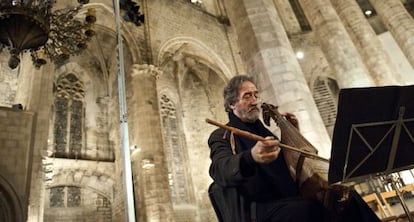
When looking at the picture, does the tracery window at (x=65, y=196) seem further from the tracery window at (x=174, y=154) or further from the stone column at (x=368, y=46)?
the stone column at (x=368, y=46)

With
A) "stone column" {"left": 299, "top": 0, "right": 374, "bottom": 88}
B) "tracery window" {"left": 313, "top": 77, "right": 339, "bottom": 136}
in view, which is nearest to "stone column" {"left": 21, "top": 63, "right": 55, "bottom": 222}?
"stone column" {"left": 299, "top": 0, "right": 374, "bottom": 88}

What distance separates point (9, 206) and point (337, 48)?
7.70m

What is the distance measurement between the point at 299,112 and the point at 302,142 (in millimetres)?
3061

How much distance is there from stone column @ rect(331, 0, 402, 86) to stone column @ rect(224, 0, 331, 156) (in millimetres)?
4654

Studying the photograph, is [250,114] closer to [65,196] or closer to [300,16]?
[65,196]

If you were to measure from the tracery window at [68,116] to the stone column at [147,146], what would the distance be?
2455mm

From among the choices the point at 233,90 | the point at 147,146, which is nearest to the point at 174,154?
the point at 147,146

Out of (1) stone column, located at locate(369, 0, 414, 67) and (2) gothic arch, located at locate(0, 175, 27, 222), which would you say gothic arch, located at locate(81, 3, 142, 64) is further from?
(1) stone column, located at locate(369, 0, 414, 67)

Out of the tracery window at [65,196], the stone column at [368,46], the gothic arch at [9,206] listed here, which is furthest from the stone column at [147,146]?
the stone column at [368,46]

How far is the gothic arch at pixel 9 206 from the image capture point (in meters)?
5.73

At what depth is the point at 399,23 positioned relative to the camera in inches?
372

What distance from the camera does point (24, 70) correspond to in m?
8.06

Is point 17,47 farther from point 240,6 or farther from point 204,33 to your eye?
point 204,33

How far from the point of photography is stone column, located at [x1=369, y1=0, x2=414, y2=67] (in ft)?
29.6
